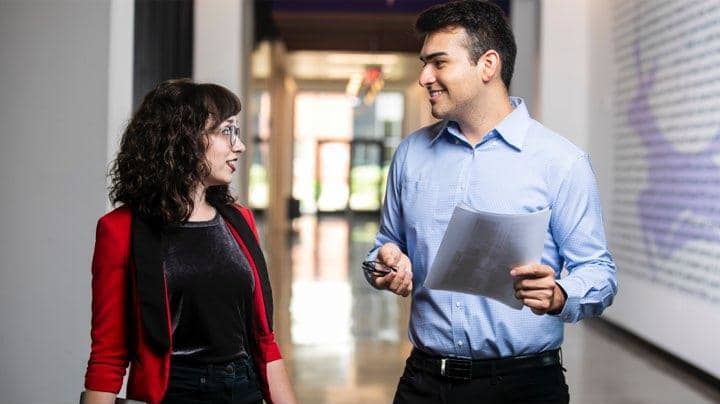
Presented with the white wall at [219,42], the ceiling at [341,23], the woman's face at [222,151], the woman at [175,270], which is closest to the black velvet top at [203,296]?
the woman at [175,270]

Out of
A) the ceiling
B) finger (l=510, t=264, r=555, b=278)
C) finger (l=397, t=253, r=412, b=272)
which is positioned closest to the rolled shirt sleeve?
finger (l=510, t=264, r=555, b=278)

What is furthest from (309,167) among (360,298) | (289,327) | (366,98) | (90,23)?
(90,23)

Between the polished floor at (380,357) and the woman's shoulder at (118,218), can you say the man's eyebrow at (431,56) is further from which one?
the polished floor at (380,357)

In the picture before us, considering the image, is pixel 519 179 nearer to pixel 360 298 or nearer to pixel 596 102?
pixel 596 102

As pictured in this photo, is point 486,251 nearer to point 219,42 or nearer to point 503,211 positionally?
point 503,211

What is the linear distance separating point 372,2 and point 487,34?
12.2 meters

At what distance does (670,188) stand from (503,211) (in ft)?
15.8

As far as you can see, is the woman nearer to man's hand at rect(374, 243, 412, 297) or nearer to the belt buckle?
man's hand at rect(374, 243, 412, 297)

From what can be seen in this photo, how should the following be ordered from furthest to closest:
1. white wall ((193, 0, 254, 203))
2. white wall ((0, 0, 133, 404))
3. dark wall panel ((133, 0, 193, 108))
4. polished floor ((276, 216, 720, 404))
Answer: white wall ((193, 0, 254, 203))
polished floor ((276, 216, 720, 404))
dark wall panel ((133, 0, 193, 108))
white wall ((0, 0, 133, 404))

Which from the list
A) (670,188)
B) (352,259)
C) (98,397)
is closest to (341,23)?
(352,259)

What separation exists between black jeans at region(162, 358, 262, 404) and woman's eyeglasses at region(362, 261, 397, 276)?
15.4 inches

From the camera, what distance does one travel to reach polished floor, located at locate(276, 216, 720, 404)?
551 cm

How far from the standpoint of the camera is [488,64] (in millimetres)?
2184

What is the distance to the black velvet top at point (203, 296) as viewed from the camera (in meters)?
1.99
